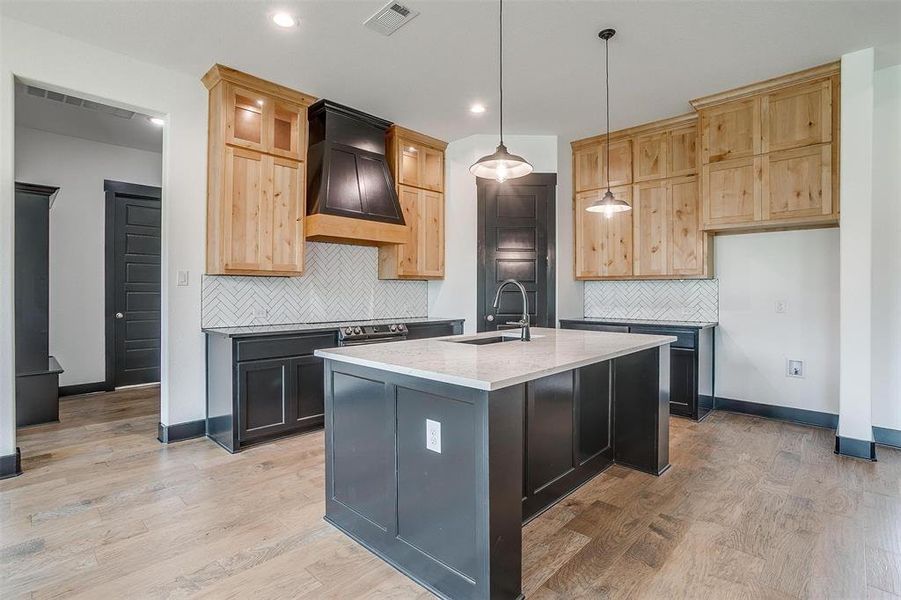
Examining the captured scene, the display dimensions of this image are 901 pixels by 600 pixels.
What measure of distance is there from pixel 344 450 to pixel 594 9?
9.45ft

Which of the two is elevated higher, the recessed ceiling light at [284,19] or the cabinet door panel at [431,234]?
the recessed ceiling light at [284,19]

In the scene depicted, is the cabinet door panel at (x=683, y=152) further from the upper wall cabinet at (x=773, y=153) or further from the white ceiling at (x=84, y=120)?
the white ceiling at (x=84, y=120)

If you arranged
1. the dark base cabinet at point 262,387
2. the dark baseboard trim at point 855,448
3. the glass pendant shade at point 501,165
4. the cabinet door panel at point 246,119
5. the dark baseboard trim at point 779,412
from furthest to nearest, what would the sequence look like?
the dark baseboard trim at point 779,412, the cabinet door panel at point 246,119, the dark base cabinet at point 262,387, the dark baseboard trim at point 855,448, the glass pendant shade at point 501,165

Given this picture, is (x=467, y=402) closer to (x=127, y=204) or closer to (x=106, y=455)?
(x=106, y=455)

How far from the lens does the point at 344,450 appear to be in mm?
2248

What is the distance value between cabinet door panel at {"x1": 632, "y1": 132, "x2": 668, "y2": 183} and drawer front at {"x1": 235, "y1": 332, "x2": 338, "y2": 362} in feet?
11.3

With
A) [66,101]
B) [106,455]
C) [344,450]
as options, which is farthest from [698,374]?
[66,101]

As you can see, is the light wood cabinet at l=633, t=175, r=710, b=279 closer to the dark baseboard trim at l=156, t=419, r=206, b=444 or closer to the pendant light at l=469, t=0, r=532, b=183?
the pendant light at l=469, t=0, r=532, b=183

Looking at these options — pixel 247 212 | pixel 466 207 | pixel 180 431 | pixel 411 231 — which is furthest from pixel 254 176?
pixel 466 207

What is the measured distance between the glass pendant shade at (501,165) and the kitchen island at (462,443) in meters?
0.99

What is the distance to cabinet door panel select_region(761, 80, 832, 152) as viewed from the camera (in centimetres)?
352

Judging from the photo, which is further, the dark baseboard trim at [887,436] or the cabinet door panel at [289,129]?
the cabinet door panel at [289,129]

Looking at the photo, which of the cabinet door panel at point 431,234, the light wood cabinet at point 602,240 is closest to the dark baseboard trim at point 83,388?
the cabinet door panel at point 431,234

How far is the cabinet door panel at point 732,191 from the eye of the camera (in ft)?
12.6
